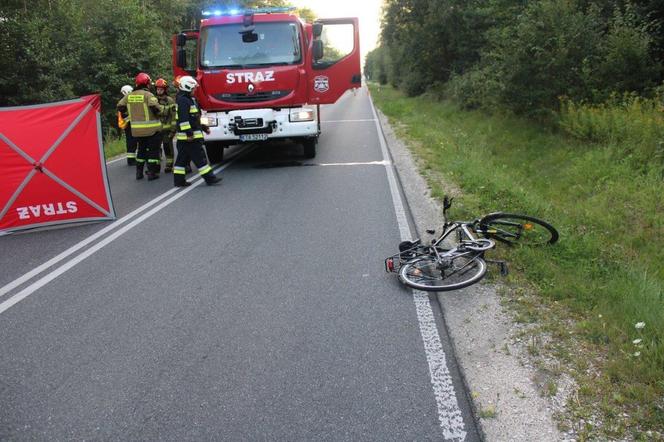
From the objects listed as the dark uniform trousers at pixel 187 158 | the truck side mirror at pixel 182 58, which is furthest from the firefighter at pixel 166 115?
the dark uniform trousers at pixel 187 158

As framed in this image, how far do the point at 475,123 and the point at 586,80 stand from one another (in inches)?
199

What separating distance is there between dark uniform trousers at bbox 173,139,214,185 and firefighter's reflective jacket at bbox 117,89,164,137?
1.02 m

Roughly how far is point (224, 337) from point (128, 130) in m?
8.68

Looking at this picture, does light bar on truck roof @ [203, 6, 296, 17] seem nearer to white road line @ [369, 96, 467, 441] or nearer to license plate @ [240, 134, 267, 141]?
license plate @ [240, 134, 267, 141]

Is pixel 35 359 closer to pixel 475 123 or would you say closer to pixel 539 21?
pixel 539 21

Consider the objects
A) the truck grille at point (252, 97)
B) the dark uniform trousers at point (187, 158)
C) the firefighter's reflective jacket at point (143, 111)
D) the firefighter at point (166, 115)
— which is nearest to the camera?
the dark uniform trousers at point (187, 158)

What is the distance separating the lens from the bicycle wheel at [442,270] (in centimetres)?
443

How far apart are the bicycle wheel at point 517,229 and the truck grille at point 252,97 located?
6.03 meters

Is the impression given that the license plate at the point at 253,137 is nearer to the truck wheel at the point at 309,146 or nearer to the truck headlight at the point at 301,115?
the truck headlight at the point at 301,115

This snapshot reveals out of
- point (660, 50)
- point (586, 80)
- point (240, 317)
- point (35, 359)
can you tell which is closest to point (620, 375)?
point (240, 317)

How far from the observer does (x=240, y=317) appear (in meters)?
4.06

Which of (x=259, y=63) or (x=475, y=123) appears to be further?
(x=475, y=123)

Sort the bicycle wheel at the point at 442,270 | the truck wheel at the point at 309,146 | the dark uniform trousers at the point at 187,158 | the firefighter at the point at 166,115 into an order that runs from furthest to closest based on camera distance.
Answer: the truck wheel at the point at 309,146, the firefighter at the point at 166,115, the dark uniform trousers at the point at 187,158, the bicycle wheel at the point at 442,270

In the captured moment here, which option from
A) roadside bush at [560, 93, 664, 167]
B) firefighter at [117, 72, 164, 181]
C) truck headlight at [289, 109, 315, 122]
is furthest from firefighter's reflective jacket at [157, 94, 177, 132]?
roadside bush at [560, 93, 664, 167]
